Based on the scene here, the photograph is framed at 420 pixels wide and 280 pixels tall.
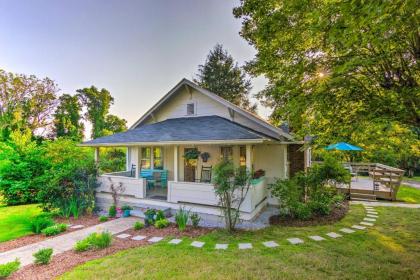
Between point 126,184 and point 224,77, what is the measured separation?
71.5 feet

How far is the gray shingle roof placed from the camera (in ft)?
26.1

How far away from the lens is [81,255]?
206 inches

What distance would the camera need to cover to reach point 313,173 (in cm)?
916

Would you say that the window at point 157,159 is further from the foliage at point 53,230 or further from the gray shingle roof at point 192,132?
the foliage at point 53,230

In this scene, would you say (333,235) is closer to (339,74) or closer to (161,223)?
(339,74)

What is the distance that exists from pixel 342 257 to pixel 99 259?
17.9ft

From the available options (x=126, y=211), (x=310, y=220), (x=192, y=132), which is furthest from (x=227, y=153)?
(x=126, y=211)

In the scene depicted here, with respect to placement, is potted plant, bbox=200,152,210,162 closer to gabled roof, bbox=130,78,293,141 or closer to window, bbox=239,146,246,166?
window, bbox=239,146,246,166

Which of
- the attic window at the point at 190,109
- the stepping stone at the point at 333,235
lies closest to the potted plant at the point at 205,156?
the attic window at the point at 190,109

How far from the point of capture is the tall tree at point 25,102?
23.8 metres

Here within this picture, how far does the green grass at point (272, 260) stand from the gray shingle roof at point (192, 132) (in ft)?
10.9

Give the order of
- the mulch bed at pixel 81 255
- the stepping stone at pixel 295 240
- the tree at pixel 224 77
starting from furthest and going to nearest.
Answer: the tree at pixel 224 77 → the stepping stone at pixel 295 240 → the mulch bed at pixel 81 255

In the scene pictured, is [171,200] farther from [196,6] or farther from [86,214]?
[196,6]

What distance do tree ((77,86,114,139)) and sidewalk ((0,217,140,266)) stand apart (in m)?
26.6
